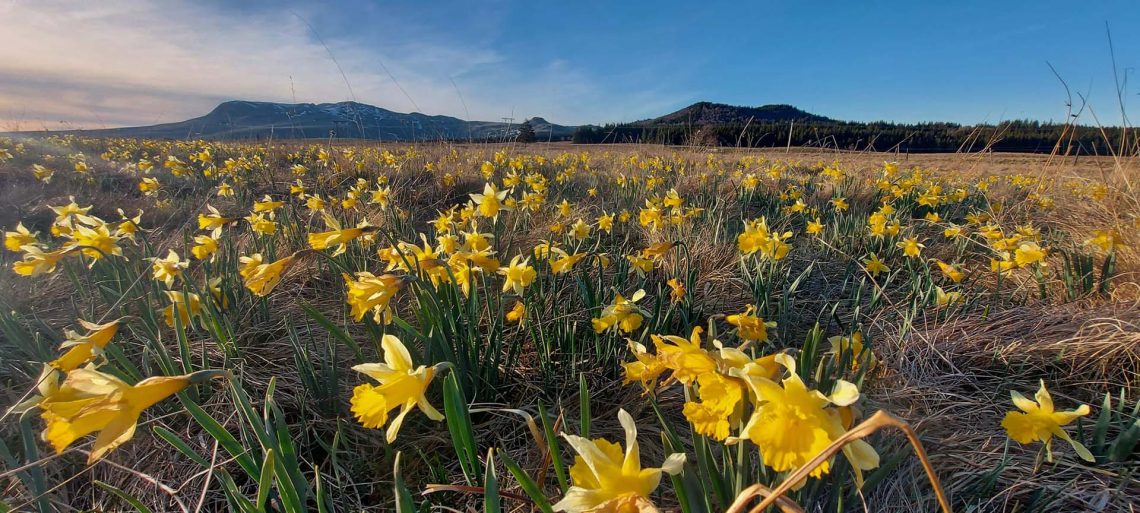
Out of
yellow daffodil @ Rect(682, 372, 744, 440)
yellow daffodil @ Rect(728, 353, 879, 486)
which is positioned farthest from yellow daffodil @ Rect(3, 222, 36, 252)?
yellow daffodil @ Rect(728, 353, 879, 486)

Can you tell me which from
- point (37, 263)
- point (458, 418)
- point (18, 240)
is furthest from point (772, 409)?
point (18, 240)

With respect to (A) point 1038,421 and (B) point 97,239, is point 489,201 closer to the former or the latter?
(B) point 97,239

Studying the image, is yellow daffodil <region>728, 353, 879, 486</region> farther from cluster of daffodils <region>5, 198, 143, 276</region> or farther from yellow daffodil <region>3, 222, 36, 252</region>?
yellow daffodil <region>3, 222, 36, 252</region>

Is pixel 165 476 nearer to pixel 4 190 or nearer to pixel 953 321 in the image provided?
pixel 953 321

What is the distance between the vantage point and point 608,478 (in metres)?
0.85

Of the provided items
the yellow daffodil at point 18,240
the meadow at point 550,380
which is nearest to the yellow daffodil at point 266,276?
the meadow at point 550,380

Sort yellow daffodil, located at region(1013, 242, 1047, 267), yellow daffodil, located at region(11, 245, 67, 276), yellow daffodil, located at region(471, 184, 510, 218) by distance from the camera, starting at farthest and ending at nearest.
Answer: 1. yellow daffodil, located at region(471, 184, 510, 218)
2. yellow daffodil, located at region(1013, 242, 1047, 267)
3. yellow daffodil, located at region(11, 245, 67, 276)

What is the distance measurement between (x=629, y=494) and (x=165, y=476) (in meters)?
1.64

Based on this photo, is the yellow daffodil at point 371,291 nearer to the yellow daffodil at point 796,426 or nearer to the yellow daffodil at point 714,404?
the yellow daffodil at point 714,404

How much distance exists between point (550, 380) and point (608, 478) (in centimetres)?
121

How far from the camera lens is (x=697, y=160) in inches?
388

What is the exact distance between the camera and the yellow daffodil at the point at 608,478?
804mm

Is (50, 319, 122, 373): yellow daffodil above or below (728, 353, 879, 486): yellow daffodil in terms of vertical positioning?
below

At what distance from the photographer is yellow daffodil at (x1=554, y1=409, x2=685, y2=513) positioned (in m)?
0.80
